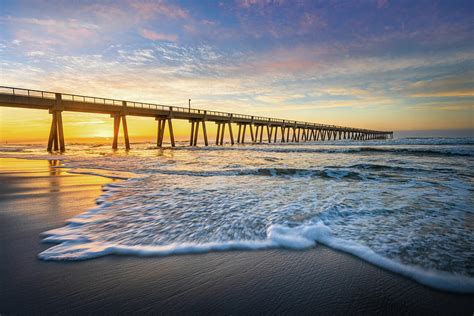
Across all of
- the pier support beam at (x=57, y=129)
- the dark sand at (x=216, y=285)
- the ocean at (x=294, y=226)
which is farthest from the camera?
the pier support beam at (x=57, y=129)

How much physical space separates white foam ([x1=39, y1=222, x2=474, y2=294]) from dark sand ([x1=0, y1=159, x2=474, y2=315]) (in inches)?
3.3

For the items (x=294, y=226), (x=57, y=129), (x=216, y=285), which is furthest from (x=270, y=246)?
(x=57, y=129)

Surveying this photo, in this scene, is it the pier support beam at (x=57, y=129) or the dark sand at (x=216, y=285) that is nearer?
the dark sand at (x=216, y=285)

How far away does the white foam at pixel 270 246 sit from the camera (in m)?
1.70

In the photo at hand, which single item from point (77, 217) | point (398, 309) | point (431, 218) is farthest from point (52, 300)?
point (431, 218)

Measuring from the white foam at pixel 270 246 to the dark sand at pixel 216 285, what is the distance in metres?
0.08

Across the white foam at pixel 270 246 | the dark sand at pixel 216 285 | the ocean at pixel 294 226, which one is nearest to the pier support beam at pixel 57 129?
the ocean at pixel 294 226

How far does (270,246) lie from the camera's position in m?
2.24

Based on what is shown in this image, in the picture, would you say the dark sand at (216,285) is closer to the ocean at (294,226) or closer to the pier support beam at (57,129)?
the ocean at (294,226)

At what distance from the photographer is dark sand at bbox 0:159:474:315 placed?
4.52 feet

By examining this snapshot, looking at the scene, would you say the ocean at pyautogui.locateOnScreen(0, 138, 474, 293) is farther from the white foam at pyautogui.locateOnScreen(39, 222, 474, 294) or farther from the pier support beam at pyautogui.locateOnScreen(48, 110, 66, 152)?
the pier support beam at pyautogui.locateOnScreen(48, 110, 66, 152)

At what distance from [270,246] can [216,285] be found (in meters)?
0.79

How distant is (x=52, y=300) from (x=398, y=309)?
212cm

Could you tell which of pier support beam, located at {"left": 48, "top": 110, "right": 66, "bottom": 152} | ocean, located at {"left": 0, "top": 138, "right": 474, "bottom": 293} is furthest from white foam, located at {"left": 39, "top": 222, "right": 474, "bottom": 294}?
pier support beam, located at {"left": 48, "top": 110, "right": 66, "bottom": 152}
